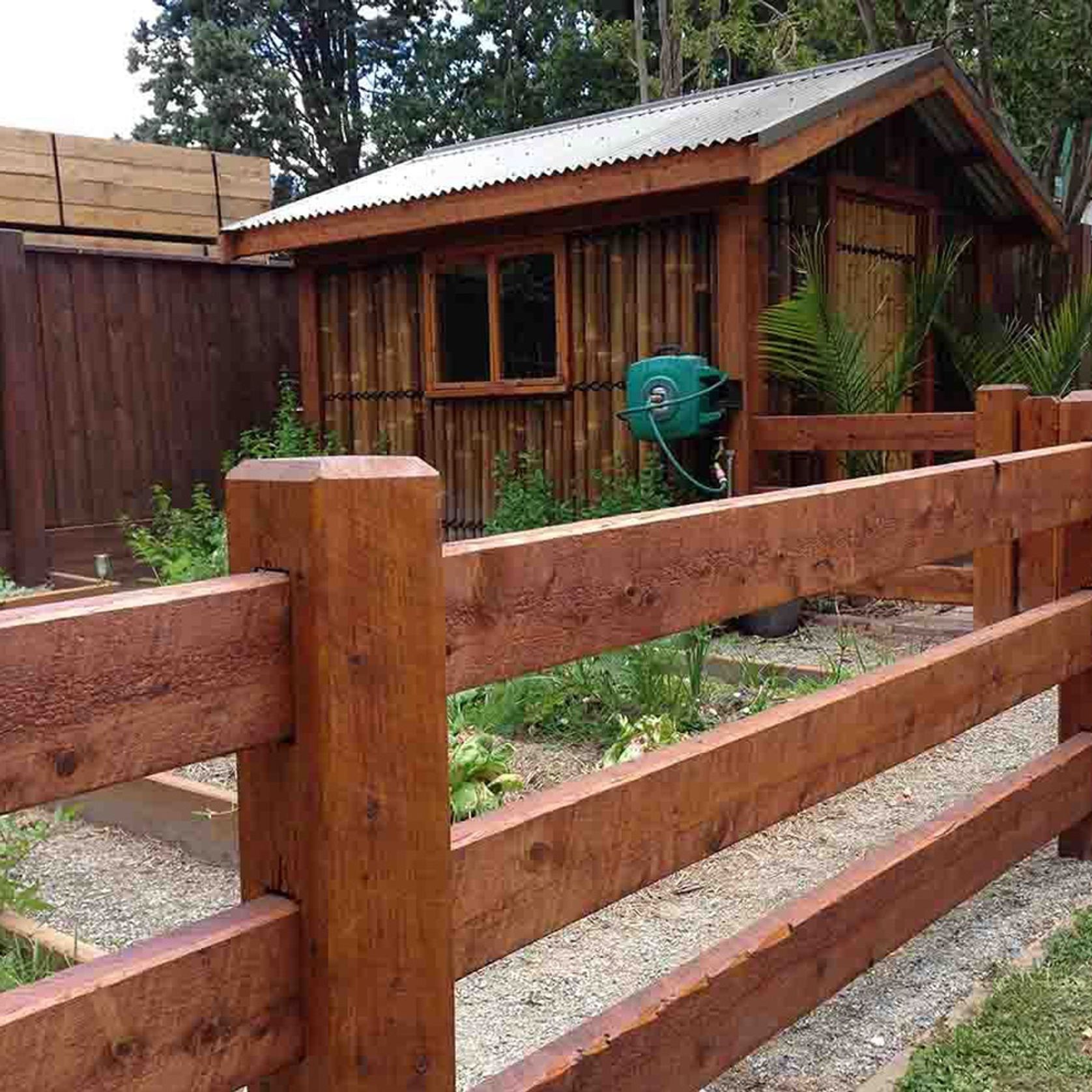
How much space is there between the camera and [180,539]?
334 inches

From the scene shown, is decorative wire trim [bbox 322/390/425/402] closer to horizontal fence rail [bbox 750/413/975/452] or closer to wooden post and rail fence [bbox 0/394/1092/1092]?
horizontal fence rail [bbox 750/413/975/452]

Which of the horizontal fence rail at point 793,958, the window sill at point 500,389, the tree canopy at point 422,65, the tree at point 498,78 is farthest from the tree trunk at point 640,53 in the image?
the horizontal fence rail at point 793,958

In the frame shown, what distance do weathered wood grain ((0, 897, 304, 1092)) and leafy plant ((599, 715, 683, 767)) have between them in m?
2.83

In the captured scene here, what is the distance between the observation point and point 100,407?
9273 millimetres

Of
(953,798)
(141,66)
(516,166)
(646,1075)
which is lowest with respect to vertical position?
(953,798)

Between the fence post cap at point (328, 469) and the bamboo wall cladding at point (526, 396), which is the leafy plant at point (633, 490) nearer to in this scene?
the bamboo wall cladding at point (526, 396)

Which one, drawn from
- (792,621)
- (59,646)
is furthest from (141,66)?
(59,646)

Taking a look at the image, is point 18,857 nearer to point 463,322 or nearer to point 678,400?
point 678,400

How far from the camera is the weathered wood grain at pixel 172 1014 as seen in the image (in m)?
1.18

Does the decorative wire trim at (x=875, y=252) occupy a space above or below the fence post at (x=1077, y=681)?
above

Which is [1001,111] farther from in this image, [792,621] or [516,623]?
[516,623]

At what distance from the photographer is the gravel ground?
267 cm

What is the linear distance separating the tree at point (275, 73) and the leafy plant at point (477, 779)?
2658 cm

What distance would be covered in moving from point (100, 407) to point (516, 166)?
11.0ft
